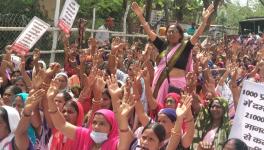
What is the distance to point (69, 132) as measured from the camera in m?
4.16

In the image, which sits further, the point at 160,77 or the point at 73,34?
the point at 73,34

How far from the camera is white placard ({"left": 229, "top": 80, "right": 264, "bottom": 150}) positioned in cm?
449

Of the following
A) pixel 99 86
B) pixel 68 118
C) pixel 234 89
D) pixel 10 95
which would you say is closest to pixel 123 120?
pixel 68 118

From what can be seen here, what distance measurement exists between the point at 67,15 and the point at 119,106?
16.2ft

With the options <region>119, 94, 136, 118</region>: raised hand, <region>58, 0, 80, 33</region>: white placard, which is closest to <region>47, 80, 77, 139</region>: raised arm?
<region>119, 94, 136, 118</region>: raised hand

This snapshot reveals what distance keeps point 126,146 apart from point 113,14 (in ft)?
49.5

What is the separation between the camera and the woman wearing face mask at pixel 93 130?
4000 millimetres

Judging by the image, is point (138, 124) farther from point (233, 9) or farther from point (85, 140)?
point (233, 9)

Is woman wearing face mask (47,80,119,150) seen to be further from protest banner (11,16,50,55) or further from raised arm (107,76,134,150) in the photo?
protest banner (11,16,50,55)

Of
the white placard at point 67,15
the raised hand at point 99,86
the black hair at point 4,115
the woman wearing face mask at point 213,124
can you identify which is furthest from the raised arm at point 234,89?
the white placard at point 67,15

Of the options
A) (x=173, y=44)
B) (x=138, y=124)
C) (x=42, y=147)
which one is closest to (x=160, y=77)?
(x=173, y=44)

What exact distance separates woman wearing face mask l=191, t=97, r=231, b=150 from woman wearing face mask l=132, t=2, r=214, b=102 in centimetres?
92

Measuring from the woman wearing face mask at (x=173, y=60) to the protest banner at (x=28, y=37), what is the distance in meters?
1.66

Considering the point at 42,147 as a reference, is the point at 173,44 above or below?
above
